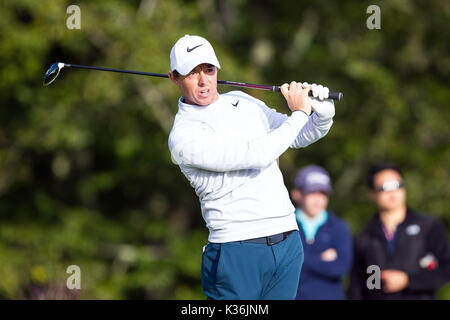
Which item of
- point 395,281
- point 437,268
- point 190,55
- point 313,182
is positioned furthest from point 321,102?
point 437,268

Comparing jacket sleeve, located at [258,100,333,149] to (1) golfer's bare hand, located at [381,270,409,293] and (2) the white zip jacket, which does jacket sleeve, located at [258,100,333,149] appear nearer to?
(2) the white zip jacket

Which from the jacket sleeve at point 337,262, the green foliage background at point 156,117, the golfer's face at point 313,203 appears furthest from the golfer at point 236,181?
the green foliage background at point 156,117

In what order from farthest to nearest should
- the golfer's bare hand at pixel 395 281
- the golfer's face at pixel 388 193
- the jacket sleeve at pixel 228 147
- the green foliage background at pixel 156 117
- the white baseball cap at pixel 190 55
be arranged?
the green foliage background at pixel 156 117, the golfer's face at pixel 388 193, the golfer's bare hand at pixel 395 281, the white baseball cap at pixel 190 55, the jacket sleeve at pixel 228 147

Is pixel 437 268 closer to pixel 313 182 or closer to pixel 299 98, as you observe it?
pixel 313 182

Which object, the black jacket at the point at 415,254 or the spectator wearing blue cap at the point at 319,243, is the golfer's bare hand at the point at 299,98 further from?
the black jacket at the point at 415,254

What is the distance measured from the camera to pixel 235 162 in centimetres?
299

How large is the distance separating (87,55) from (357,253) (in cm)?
694

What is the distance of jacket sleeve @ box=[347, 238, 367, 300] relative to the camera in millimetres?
4691

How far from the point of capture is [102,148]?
1194 centimetres

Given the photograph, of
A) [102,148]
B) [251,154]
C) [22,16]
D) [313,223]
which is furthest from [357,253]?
[102,148]

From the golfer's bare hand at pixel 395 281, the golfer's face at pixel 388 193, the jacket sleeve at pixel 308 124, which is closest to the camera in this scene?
the jacket sleeve at pixel 308 124

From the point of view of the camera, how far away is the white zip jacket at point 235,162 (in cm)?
300

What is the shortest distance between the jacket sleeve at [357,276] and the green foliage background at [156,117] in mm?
4724

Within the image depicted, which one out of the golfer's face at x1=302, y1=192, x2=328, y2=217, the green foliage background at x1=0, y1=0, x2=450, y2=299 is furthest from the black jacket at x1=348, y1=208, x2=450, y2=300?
the green foliage background at x1=0, y1=0, x2=450, y2=299
